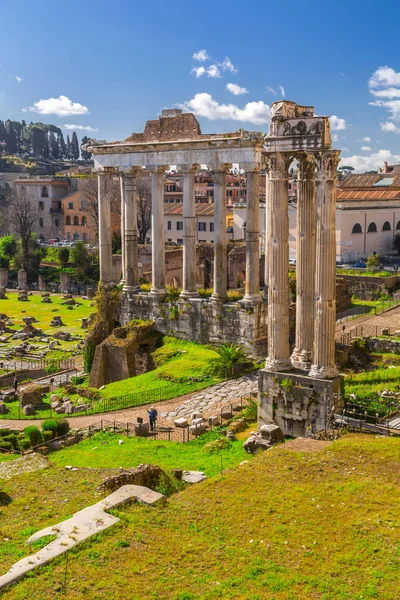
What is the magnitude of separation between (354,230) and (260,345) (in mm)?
35854

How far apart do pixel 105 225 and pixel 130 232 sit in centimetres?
175

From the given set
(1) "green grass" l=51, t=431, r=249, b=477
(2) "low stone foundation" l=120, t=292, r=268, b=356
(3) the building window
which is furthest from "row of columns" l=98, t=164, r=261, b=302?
(3) the building window

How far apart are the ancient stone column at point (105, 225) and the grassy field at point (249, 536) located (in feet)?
61.5

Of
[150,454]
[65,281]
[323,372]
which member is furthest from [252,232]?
[65,281]

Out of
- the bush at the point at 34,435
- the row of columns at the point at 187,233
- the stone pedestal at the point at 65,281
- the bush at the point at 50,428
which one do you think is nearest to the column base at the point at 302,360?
the bush at the point at 50,428

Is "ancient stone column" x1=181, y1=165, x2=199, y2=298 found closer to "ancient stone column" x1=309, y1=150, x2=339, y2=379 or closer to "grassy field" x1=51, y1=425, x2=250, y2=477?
"grassy field" x1=51, y1=425, x2=250, y2=477

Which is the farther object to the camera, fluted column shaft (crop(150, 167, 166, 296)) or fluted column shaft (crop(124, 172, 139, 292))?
fluted column shaft (crop(124, 172, 139, 292))

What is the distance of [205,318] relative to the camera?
3017cm

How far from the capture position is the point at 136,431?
21.8 metres

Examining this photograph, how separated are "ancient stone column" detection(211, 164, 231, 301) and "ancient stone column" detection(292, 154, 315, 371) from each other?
10286 millimetres

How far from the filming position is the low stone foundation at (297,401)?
1847 cm

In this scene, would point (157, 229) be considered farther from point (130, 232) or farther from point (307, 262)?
point (307, 262)

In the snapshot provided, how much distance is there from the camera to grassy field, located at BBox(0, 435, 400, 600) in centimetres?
1042

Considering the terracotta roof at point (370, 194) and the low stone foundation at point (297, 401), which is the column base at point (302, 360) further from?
the terracotta roof at point (370, 194)
